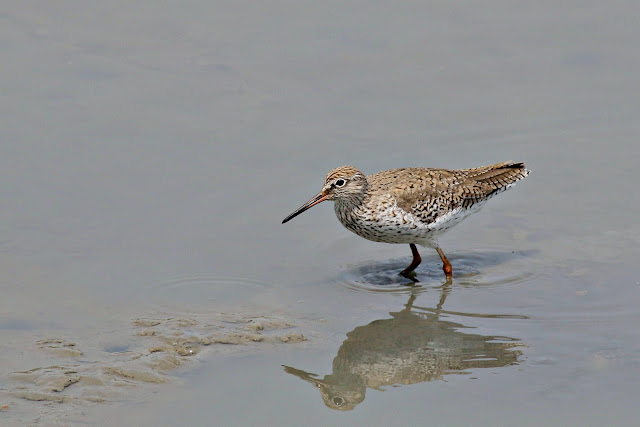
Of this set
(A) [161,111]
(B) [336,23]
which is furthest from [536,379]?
(B) [336,23]

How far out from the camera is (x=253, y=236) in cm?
1166

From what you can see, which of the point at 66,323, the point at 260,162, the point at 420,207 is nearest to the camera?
the point at 66,323

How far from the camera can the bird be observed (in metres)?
11.1

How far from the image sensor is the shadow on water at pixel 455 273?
10.9 meters

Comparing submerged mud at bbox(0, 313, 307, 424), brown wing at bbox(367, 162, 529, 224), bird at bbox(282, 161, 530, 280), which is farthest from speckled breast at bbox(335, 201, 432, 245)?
submerged mud at bbox(0, 313, 307, 424)

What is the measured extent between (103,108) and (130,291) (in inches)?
161

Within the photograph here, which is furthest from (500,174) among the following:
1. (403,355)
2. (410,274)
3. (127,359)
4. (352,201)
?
(127,359)

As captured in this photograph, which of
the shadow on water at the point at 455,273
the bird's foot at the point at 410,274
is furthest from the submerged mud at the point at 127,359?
the bird's foot at the point at 410,274

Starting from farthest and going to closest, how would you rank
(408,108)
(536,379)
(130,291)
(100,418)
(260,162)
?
(408,108) → (260,162) → (130,291) → (536,379) → (100,418)

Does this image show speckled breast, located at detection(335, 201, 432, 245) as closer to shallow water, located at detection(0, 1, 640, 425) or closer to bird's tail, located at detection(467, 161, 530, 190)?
shallow water, located at detection(0, 1, 640, 425)

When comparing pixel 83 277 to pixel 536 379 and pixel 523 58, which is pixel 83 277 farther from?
pixel 523 58

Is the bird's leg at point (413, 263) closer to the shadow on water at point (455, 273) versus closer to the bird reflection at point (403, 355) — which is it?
the shadow on water at point (455, 273)

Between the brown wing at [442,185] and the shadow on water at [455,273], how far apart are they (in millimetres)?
637

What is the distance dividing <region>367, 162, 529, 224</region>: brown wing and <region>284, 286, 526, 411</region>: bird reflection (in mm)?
1665
